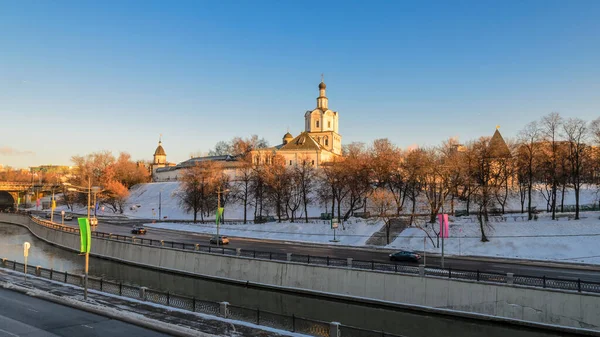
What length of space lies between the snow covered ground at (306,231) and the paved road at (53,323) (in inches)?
1227

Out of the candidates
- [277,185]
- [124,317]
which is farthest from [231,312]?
[277,185]

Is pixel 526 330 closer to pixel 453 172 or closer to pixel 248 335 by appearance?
pixel 248 335

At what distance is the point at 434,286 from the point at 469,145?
121ft

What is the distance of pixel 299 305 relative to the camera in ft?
91.8

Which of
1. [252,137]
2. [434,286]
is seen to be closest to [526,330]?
[434,286]

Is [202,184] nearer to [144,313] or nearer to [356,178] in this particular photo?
[356,178]

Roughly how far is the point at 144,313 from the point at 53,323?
3896 millimetres

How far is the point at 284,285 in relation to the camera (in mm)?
30766

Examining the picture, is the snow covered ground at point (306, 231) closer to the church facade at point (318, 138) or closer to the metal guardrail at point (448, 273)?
the metal guardrail at point (448, 273)

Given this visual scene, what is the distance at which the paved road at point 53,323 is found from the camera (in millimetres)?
17750

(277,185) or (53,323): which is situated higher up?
(277,185)

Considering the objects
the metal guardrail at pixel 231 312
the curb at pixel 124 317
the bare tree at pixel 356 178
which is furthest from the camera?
the bare tree at pixel 356 178

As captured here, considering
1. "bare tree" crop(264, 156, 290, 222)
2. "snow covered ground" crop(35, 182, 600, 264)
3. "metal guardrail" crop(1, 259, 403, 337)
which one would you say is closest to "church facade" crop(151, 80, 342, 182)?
"bare tree" crop(264, 156, 290, 222)

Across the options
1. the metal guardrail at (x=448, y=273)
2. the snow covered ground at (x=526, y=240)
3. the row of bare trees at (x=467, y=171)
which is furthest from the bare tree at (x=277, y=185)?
the metal guardrail at (x=448, y=273)
